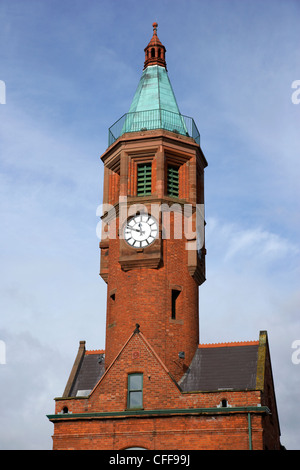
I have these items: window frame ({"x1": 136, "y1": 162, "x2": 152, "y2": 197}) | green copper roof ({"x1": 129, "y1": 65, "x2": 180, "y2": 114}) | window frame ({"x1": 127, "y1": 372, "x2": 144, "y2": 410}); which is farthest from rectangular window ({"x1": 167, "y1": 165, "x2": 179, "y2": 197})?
window frame ({"x1": 127, "y1": 372, "x2": 144, "y2": 410})

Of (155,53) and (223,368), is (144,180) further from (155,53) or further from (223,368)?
(223,368)

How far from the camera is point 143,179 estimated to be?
40.0 meters

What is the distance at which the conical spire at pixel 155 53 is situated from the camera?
45.3 metres

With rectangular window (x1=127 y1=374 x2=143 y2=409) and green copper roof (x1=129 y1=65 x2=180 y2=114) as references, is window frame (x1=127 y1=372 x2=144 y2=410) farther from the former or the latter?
green copper roof (x1=129 y1=65 x2=180 y2=114)

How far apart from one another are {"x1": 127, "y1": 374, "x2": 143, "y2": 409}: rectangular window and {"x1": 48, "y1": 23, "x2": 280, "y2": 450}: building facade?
0.16 ft

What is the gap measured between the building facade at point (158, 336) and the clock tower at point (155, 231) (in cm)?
6

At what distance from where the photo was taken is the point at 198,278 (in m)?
39.4

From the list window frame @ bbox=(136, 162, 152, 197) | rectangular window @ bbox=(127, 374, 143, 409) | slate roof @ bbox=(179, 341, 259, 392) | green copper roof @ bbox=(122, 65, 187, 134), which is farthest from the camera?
green copper roof @ bbox=(122, 65, 187, 134)

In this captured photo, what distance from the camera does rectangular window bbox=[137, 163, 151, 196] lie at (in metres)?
39.7

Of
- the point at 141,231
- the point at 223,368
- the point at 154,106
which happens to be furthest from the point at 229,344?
the point at 154,106

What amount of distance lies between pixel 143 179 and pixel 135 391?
12.6 m

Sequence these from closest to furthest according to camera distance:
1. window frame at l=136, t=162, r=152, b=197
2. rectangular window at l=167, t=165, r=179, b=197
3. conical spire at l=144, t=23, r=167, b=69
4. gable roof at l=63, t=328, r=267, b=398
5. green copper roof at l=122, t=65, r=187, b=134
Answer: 1. gable roof at l=63, t=328, r=267, b=398
2. window frame at l=136, t=162, r=152, b=197
3. rectangular window at l=167, t=165, r=179, b=197
4. green copper roof at l=122, t=65, r=187, b=134
5. conical spire at l=144, t=23, r=167, b=69

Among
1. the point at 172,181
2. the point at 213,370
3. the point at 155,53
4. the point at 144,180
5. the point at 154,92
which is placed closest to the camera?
the point at 213,370

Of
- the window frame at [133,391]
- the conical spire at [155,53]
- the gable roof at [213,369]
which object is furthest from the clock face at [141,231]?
the conical spire at [155,53]
